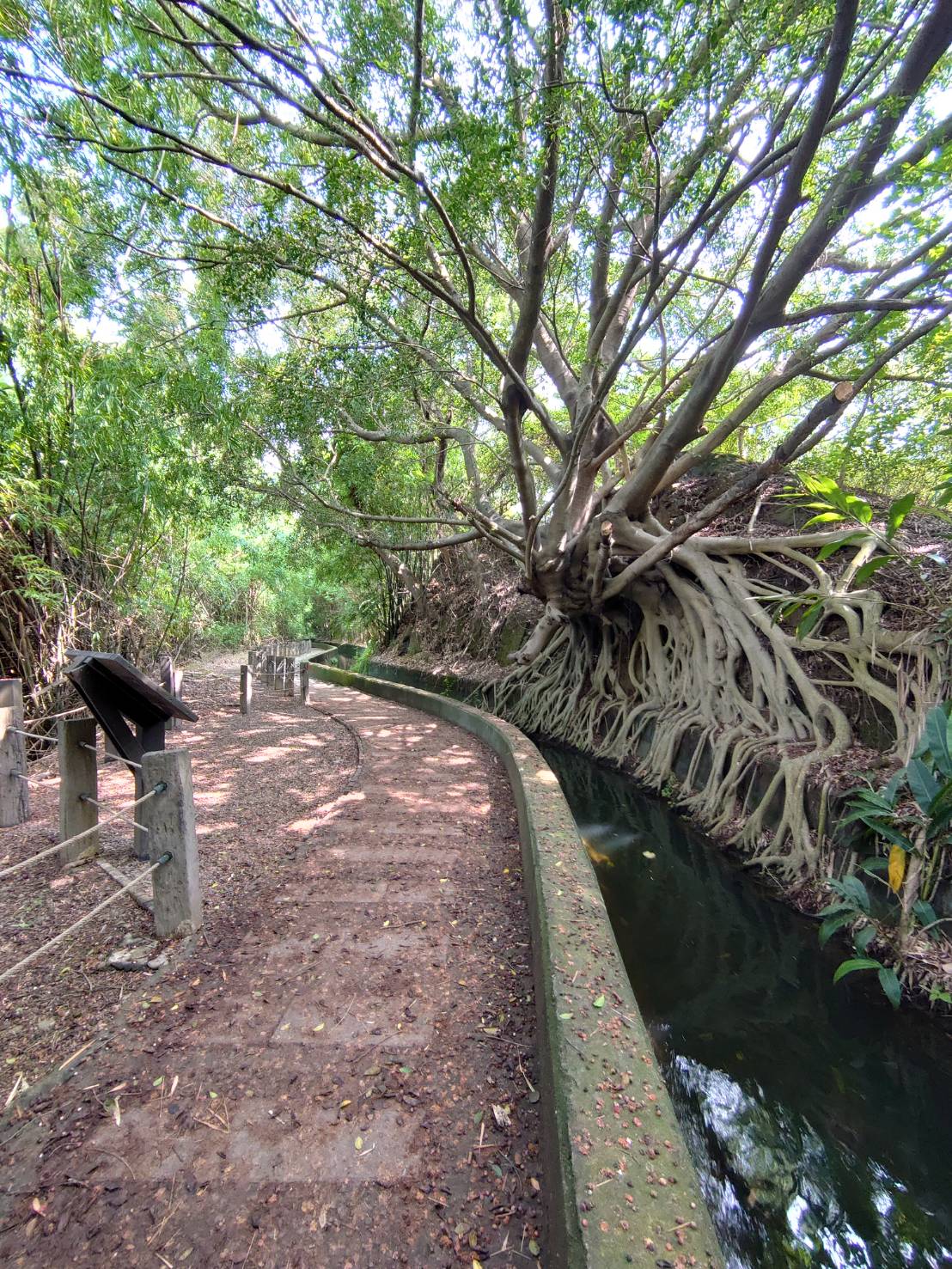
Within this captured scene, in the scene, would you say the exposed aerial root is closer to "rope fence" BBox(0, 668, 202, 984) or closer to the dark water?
the dark water

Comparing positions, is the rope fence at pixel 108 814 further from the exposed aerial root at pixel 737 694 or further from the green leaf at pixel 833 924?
the exposed aerial root at pixel 737 694

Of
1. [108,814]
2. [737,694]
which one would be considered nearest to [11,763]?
[108,814]

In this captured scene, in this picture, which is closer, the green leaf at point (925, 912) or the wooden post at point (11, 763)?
the green leaf at point (925, 912)

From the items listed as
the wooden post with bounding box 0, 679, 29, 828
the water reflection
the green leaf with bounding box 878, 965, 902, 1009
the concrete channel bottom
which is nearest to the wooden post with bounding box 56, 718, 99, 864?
the wooden post with bounding box 0, 679, 29, 828

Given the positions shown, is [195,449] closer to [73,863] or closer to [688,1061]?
[73,863]

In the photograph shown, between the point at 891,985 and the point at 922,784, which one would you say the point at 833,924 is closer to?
the point at 891,985

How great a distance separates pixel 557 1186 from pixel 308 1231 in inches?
24.0

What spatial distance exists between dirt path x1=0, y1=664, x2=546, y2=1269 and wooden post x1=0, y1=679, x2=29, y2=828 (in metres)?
2.05

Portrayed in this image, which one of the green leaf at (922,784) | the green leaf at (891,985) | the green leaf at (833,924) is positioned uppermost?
the green leaf at (922,784)

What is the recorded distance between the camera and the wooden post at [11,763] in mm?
3553

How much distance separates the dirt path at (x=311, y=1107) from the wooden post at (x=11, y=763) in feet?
6.74

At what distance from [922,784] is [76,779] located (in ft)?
14.4

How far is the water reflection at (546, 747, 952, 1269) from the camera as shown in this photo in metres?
1.85

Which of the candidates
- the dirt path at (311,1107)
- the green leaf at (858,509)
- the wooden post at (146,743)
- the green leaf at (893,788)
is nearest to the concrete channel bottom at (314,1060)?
the dirt path at (311,1107)
